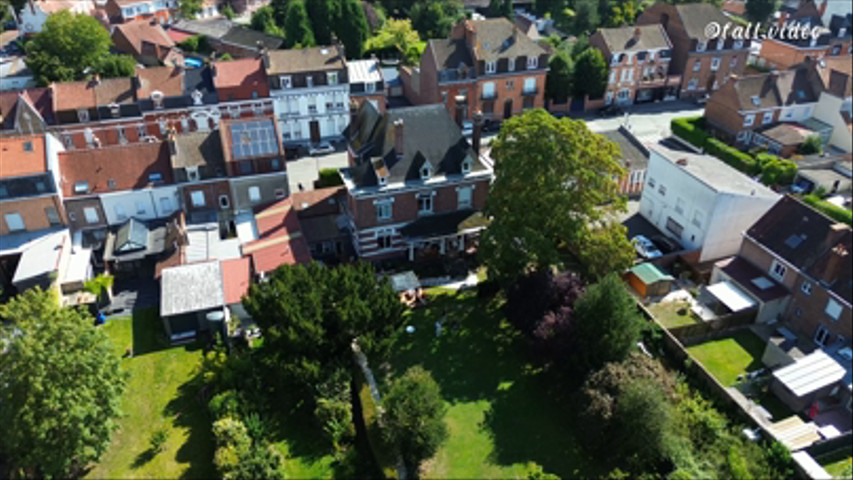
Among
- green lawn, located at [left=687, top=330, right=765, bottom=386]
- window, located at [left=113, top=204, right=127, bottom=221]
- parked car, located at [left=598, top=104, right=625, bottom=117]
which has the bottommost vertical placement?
green lawn, located at [left=687, top=330, right=765, bottom=386]

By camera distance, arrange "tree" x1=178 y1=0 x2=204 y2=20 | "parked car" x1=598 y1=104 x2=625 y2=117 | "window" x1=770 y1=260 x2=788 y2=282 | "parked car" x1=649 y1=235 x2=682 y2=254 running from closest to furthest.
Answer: "window" x1=770 y1=260 x2=788 y2=282 < "parked car" x1=649 y1=235 x2=682 y2=254 < "parked car" x1=598 y1=104 x2=625 y2=117 < "tree" x1=178 y1=0 x2=204 y2=20

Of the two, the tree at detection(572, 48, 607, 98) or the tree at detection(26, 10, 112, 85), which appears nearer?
the tree at detection(26, 10, 112, 85)

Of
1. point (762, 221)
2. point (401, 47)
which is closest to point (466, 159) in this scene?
point (762, 221)

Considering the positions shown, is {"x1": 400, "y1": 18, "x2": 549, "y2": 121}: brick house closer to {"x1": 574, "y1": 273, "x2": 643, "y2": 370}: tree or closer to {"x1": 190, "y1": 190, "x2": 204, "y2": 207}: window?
{"x1": 190, "y1": 190, "x2": 204, "y2": 207}: window

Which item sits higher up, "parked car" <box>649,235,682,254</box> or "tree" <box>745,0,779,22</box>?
"tree" <box>745,0,779,22</box>

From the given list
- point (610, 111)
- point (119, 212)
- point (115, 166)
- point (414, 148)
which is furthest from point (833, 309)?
point (115, 166)

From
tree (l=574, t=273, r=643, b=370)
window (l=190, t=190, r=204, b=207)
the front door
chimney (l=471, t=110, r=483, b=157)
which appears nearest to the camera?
tree (l=574, t=273, r=643, b=370)

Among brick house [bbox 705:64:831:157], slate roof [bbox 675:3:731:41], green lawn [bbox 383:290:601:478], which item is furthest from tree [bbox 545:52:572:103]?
green lawn [bbox 383:290:601:478]

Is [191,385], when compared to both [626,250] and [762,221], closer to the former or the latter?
[626,250]
